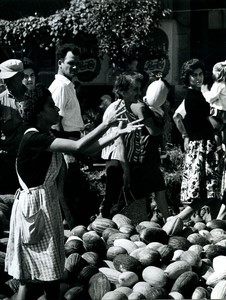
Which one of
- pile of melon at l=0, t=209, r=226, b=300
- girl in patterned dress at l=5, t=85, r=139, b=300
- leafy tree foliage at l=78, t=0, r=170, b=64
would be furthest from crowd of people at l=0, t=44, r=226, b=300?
leafy tree foliage at l=78, t=0, r=170, b=64

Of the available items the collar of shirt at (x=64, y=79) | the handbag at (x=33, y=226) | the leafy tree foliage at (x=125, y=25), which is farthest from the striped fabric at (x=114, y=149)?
the leafy tree foliage at (x=125, y=25)

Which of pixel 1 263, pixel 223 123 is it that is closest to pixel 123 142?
pixel 223 123

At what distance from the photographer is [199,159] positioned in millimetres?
7547

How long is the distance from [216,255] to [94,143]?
203 cm

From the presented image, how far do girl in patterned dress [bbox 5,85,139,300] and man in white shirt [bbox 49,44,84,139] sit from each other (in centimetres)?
226

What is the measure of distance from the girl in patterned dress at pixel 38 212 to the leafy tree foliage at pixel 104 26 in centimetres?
741

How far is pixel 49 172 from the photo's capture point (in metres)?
4.97

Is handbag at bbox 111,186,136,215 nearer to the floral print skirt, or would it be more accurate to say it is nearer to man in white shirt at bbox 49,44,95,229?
man in white shirt at bbox 49,44,95,229

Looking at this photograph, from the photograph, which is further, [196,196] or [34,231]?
[196,196]

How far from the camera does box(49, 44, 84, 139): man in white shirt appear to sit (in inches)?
288

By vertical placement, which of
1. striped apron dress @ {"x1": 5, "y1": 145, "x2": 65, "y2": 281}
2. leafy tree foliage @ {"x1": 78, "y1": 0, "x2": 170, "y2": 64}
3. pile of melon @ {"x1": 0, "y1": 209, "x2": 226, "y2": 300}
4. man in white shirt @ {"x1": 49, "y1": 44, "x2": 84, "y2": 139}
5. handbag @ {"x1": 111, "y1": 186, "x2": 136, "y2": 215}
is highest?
leafy tree foliage @ {"x1": 78, "y1": 0, "x2": 170, "y2": 64}

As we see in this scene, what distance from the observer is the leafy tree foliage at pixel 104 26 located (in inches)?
483

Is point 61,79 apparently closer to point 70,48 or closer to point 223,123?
point 70,48

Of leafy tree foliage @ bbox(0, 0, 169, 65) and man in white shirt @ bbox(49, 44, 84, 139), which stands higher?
leafy tree foliage @ bbox(0, 0, 169, 65)
